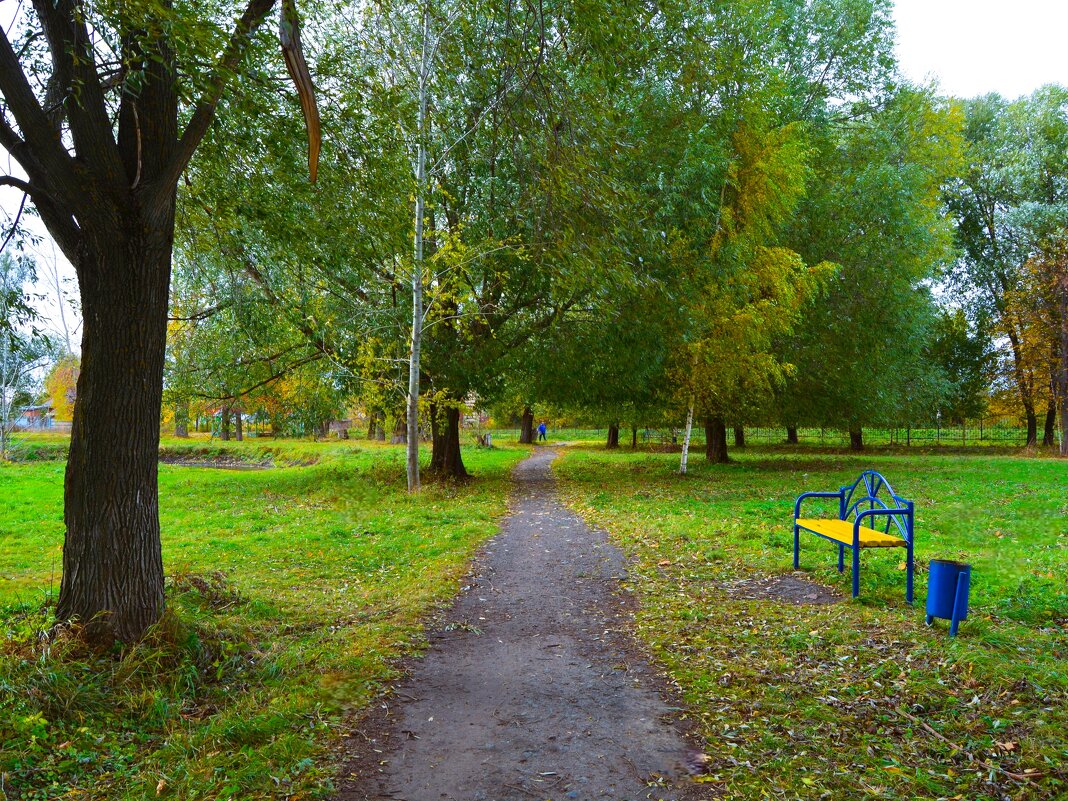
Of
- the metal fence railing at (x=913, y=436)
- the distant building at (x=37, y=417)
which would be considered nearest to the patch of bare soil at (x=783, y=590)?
the metal fence railing at (x=913, y=436)

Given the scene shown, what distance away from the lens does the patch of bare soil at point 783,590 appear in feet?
21.8

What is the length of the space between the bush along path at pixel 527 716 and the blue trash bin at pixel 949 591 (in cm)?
239

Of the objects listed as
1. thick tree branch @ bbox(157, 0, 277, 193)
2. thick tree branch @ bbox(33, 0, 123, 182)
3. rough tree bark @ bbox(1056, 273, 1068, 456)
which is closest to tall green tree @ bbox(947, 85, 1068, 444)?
rough tree bark @ bbox(1056, 273, 1068, 456)

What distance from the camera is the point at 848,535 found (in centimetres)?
679

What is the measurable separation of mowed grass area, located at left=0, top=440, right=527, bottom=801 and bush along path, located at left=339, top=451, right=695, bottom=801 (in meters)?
0.31

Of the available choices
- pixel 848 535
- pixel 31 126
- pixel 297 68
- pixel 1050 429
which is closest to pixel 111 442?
pixel 31 126

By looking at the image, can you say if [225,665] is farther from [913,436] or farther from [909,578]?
[913,436]

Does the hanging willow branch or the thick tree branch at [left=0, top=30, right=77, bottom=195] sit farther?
the thick tree branch at [left=0, top=30, right=77, bottom=195]

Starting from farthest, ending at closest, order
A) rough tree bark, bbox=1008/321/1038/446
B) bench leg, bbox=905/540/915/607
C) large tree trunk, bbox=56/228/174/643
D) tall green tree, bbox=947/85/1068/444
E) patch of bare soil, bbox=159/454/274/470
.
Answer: patch of bare soil, bbox=159/454/274/470, rough tree bark, bbox=1008/321/1038/446, tall green tree, bbox=947/85/1068/444, bench leg, bbox=905/540/915/607, large tree trunk, bbox=56/228/174/643

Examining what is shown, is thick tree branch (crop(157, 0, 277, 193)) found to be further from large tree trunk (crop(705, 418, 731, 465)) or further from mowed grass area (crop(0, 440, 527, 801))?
large tree trunk (crop(705, 418, 731, 465))

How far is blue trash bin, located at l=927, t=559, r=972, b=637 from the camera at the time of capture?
17.3 feet

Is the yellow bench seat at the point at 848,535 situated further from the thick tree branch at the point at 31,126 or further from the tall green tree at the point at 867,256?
the tall green tree at the point at 867,256

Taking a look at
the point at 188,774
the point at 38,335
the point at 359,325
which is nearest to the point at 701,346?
the point at 359,325

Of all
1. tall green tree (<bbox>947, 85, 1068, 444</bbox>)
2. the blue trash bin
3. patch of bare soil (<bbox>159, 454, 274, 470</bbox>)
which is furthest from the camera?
patch of bare soil (<bbox>159, 454, 274, 470</bbox>)
